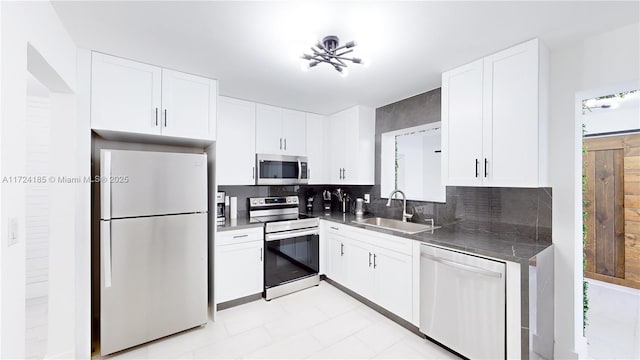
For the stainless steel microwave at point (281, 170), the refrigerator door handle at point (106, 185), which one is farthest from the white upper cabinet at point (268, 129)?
the refrigerator door handle at point (106, 185)

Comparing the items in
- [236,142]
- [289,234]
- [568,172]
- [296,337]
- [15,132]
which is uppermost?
[236,142]

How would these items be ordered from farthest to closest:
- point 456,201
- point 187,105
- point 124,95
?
point 456,201, point 187,105, point 124,95

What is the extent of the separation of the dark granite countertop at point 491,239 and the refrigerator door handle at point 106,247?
2237 millimetres

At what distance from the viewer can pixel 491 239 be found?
206 cm

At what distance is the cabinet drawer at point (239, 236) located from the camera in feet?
8.64

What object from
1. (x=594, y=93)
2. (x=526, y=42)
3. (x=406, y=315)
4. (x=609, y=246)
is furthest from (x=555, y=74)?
(x=609, y=246)

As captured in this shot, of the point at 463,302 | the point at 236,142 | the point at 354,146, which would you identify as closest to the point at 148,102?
the point at 236,142

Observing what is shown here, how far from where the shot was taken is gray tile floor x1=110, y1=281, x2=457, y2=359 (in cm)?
204

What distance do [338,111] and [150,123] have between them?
229 cm

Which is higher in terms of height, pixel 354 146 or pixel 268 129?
pixel 268 129

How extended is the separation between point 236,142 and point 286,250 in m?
1.39

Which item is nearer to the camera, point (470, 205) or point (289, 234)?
point (470, 205)

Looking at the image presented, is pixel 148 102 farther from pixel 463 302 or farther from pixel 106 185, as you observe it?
pixel 463 302

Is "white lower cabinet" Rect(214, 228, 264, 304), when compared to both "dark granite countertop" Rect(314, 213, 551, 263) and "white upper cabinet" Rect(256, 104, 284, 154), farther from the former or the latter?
"dark granite countertop" Rect(314, 213, 551, 263)
